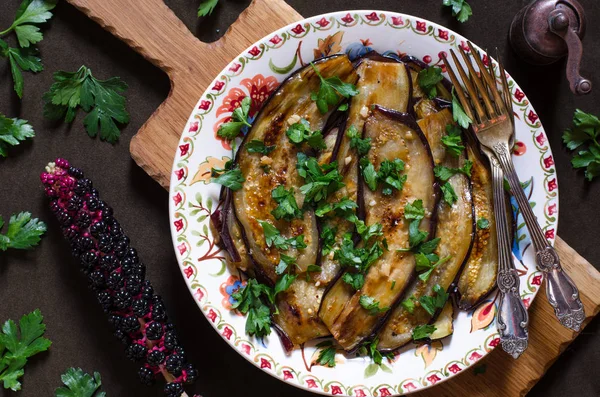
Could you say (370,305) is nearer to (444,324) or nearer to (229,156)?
(444,324)

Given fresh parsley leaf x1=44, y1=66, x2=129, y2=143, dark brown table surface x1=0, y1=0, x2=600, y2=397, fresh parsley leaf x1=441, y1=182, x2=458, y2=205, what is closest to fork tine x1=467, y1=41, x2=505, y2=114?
fresh parsley leaf x1=441, y1=182, x2=458, y2=205

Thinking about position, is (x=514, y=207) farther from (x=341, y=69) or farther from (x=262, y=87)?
(x=262, y=87)

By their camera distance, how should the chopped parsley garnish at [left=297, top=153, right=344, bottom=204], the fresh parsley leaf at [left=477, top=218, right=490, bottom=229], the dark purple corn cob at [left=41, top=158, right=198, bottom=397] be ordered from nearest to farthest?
the chopped parsley garnish at [left=297, top=153, right=344, bottom=204] < the fresh parsley leaf at [left=477, top=218, right=490, bottom=229] < the dark purple corn cob at [left=41, top=158, right=198, bottom=397]

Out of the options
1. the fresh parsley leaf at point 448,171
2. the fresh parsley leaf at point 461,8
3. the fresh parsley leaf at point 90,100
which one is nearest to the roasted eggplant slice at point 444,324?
the fresh parsley leaf at point 448,171

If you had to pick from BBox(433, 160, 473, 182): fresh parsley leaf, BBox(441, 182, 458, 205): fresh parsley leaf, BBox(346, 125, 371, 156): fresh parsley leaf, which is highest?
BBox(433, 160, 473, 182): fresh parsley leaf

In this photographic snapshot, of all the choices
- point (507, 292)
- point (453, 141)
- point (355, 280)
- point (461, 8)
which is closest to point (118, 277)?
point (355, 280)

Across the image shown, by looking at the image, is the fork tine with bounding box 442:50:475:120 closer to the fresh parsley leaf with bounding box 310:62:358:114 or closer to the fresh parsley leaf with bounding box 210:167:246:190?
the fresh parsley leaf with bounding box 310:62:358:114

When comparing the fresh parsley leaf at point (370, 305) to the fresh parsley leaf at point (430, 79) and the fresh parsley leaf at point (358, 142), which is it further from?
the fresh parsley leaf at point (430, 79)
